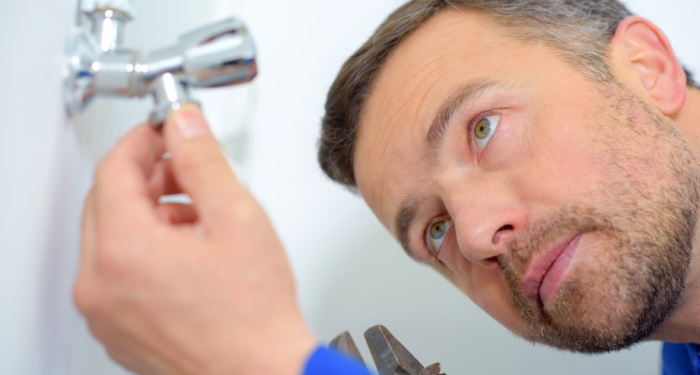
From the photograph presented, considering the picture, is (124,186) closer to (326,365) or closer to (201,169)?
(201,169)

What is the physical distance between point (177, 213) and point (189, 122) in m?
0.08

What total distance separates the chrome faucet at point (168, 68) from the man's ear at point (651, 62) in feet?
1.88

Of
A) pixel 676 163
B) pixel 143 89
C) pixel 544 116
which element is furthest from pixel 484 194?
pixel 143 89

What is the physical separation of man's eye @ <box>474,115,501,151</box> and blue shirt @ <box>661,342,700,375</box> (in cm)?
52

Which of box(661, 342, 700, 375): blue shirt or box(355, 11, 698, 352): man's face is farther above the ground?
box(355, 11, 698, 352): man's face

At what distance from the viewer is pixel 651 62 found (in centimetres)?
92

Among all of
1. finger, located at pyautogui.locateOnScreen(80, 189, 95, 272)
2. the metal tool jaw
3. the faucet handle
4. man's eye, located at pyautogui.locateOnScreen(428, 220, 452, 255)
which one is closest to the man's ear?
man's eye, located at pyautogui.locateOnScreen(428, 220, 452, 255)

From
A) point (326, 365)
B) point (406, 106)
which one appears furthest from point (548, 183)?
point (326, 365)

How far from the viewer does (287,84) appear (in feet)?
3.93

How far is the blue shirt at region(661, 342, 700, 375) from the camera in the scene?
3.42ft

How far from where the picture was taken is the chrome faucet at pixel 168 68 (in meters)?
0.52

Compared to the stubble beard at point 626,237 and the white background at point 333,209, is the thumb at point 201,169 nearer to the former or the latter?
the stubble beard at point 626,237

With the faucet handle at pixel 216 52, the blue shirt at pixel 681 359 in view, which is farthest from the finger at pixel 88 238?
the blue shirt at pixel 681 359

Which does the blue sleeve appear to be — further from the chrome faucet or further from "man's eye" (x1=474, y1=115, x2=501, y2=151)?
"man's eye" (x1=474, y1=115, x2=501, y2=151)
